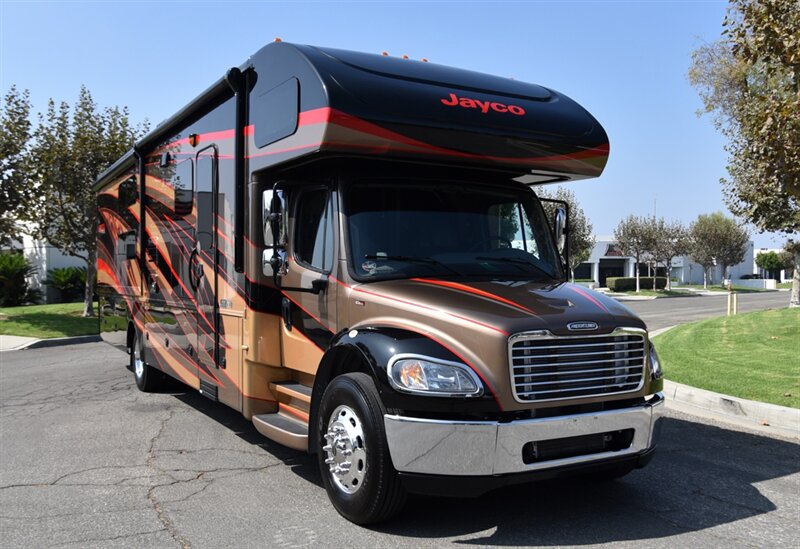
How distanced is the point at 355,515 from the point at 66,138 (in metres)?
19.4

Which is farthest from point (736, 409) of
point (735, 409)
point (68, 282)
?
point (68, 282)

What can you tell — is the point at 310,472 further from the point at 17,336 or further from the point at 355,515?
the point at 17,336

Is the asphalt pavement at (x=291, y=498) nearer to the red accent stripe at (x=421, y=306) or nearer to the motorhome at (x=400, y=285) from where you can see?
the motorhome at (x=400, y=285)

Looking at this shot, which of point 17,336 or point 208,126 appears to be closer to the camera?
point 208,126

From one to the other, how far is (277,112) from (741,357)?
31.6 feet

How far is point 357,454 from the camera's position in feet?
14.6

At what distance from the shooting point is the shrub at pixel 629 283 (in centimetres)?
5403

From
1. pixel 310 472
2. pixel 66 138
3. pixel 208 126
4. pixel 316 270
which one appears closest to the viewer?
pixel 316 270

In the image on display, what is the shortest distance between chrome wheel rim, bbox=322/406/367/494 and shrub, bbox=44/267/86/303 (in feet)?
90.0

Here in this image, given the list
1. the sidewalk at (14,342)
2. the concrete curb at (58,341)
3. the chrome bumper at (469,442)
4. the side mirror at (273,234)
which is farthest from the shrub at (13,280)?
the chrome bumper at (469,442)

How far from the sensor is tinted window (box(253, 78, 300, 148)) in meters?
5.10

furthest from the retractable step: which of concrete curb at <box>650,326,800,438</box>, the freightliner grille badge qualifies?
concrete curb at <box>650,326,800,438</box>

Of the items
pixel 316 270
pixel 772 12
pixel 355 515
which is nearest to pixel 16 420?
pixel 316 270

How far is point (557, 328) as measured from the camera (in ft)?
13.7
